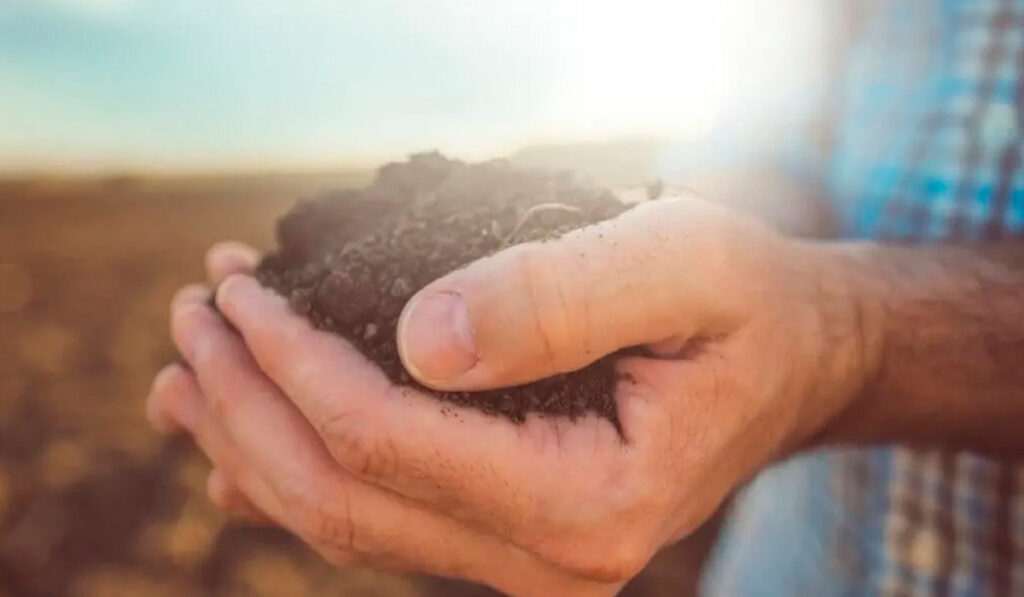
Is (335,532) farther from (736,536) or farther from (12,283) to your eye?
(12,283)

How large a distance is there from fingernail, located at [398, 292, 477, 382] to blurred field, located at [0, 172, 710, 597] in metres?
1.95

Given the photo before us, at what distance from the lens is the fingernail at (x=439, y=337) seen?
62 centimetres

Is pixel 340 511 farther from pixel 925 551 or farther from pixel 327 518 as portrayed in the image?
pixel 925 551

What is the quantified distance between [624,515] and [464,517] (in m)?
0.11

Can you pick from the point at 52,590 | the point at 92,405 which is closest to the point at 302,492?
the point at 52,590

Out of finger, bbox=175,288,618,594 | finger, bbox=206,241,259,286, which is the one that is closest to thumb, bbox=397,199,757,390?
finger, bbox=175,288,618,594

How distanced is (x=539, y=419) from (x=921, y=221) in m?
0.62

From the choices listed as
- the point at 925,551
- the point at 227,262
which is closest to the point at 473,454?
the point at 227,262

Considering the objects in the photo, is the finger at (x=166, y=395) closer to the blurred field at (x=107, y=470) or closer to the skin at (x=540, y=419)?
the skin at (x=540, y=419)

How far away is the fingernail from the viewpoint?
621mm

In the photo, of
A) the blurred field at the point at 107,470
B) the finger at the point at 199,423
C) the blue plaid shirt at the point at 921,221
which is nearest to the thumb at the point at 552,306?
the finger at the point at 199,423

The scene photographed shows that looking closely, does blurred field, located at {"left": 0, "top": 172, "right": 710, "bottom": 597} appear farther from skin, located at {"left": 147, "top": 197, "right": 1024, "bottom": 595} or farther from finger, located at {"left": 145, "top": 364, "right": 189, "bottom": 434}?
skin, located at {"left": 147, "top": 197, "right": 1024, "bottom": 595}

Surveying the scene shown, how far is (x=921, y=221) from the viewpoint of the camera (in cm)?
108

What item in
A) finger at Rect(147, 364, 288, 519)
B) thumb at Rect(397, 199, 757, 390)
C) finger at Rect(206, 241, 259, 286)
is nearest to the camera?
thumb at Rect(397, 199, 757, 390)
